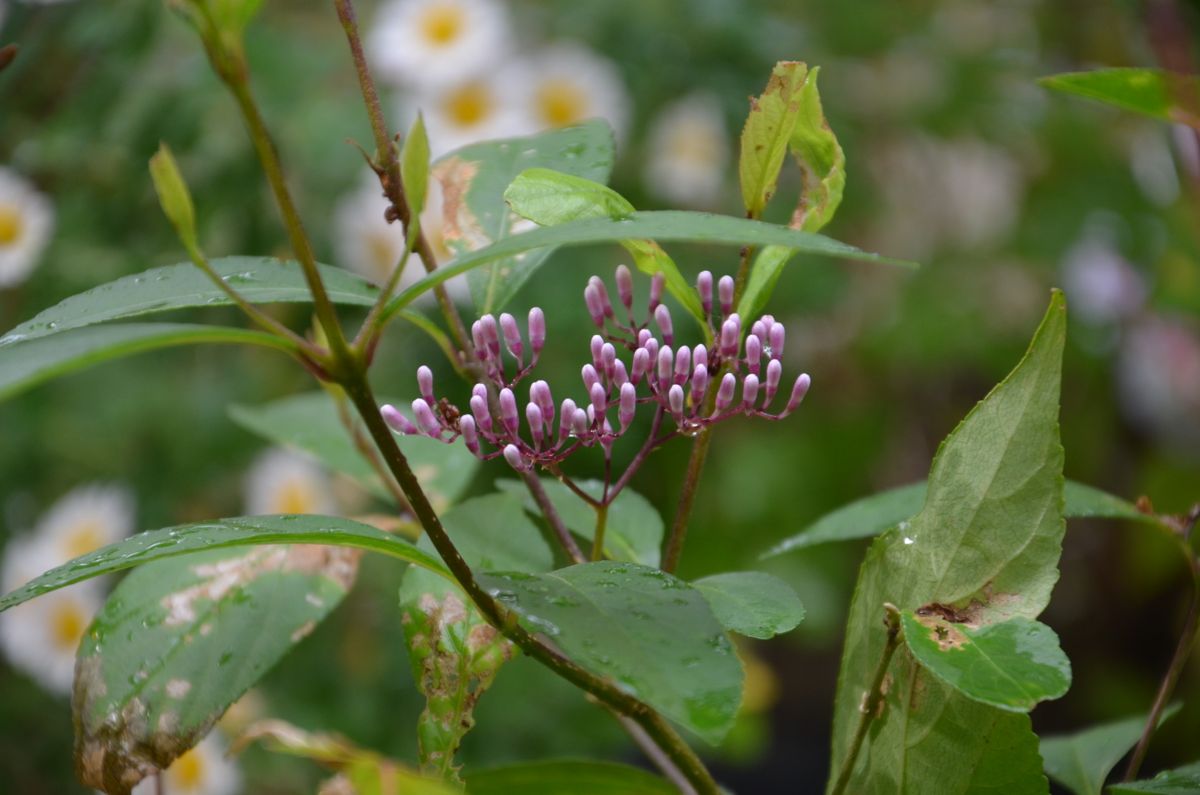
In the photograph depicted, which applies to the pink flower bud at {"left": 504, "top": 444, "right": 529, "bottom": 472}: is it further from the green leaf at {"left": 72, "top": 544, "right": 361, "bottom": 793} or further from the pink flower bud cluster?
the green leaf at {"left": 72, "top": 544, "right": 361, "bottom": 793}

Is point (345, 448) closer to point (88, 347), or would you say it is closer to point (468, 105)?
point (88, 347)

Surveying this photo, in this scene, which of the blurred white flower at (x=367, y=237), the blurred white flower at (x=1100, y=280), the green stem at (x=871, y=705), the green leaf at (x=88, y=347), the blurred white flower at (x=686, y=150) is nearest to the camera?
the green leaf at (x=88, y=347)

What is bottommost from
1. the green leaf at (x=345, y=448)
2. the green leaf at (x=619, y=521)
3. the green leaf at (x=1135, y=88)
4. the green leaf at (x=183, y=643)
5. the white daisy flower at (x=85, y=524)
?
the white daisy flower at (x=85, y=524)

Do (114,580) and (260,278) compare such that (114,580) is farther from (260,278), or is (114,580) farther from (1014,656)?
(1014,656)

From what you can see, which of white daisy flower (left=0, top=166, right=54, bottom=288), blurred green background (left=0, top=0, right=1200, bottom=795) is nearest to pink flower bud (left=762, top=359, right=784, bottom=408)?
blurred green background (left=0, top=0, right=1200, bottom=795)

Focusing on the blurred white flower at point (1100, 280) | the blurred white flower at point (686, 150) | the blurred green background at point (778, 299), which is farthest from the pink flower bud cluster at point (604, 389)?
the blurred white flower at point (1100, 280)

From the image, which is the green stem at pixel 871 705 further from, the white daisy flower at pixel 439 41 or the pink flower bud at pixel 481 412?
the white daisy flower at pixel 439 41
